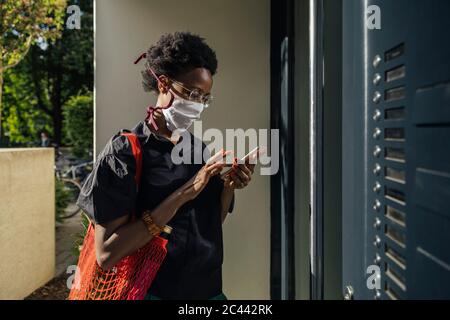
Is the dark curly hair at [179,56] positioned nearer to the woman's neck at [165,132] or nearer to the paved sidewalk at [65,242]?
the woman's neck at [165,132]

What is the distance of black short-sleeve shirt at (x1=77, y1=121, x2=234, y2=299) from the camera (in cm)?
170

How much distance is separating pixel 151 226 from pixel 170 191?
0.47ft

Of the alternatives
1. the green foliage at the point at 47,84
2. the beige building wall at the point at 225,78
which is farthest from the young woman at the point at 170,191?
Answer: the green foliage at the point at 47,84

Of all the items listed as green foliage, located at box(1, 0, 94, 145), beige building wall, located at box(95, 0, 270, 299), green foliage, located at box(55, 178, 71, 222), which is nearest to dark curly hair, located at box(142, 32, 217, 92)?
beige building wall, located at box(95, 0, 270, 299)

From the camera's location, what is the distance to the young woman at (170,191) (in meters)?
1.71

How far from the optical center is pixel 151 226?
174 cm

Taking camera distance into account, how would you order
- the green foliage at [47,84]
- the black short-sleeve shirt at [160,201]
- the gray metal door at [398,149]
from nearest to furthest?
the gray metal door at [398,149] < the black short-sleeve shirt at [160,201] < the green foliage at [47,84]

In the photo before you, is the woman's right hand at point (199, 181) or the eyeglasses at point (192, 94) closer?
the woman's right hand at point (199, 181)

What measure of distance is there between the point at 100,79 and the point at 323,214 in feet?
6.34

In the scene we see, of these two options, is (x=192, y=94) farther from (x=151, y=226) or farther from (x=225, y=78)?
(x=225, y=78)

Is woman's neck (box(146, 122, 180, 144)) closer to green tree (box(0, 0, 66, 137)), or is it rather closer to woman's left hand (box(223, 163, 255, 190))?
woman's left hand (box(223, 163, 255, 190))

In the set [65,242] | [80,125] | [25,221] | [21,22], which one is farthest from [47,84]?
[25,221]

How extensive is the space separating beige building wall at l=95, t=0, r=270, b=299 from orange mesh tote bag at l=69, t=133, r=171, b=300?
1.38 m

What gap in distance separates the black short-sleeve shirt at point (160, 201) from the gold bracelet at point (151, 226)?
0.05 meters
